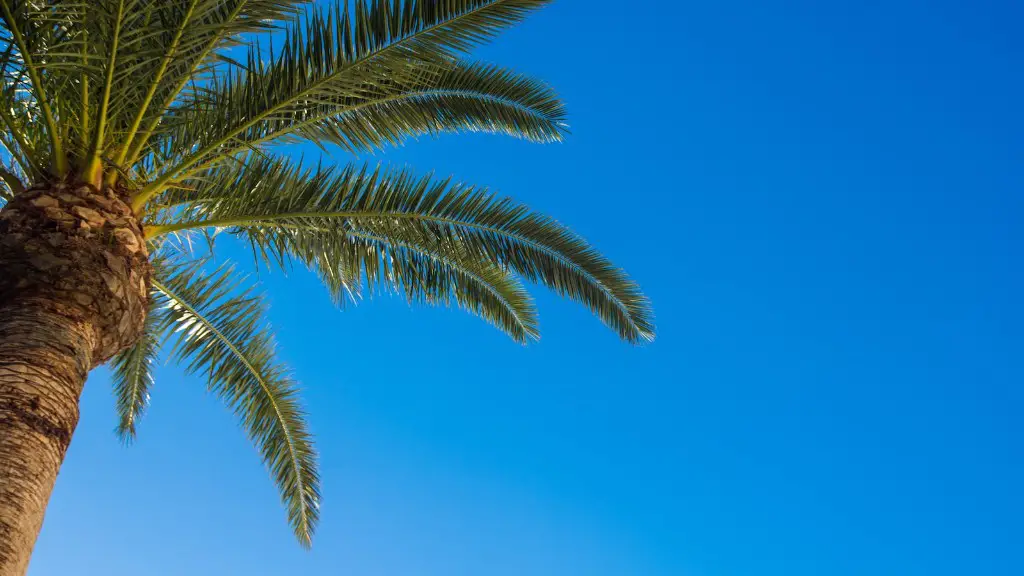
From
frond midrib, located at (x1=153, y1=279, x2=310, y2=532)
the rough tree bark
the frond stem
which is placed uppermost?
the frond stem

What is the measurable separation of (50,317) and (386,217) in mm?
2652

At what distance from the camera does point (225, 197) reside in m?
6.55

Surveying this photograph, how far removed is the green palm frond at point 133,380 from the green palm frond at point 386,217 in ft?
8.22

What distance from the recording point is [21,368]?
4570mm

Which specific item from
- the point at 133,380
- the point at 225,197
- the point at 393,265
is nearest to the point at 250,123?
the point at 225,197

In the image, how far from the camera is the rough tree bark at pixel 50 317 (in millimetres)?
4293

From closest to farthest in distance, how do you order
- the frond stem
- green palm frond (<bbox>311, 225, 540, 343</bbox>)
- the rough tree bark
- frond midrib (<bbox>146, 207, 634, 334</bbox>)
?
the rough tree bark < the frond stem < frond midrib (<bbox>146, 207, 634, 334</bbox>) < green palm frond (<bbox>311, 225, 540, 343</bbox>)

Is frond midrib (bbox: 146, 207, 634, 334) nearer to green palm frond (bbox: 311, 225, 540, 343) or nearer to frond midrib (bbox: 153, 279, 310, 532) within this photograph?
green palm frond (bbox: 311, 225, 540, 343)

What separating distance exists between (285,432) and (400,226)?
104 inches

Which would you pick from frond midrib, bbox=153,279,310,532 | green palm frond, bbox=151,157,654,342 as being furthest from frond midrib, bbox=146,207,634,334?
frond midrib, bbox=153,279,310,532

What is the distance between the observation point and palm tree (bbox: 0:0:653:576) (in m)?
5.05

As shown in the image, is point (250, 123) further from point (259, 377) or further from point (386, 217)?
point (259, 377)

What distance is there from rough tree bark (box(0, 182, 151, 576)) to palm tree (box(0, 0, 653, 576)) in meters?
0.01

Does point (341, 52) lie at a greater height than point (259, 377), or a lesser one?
greater
